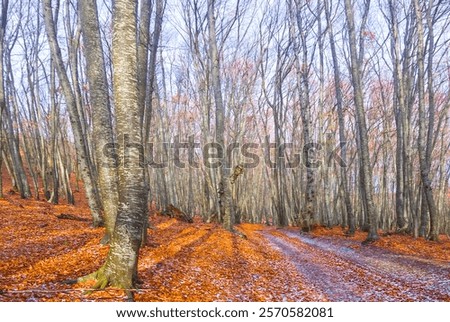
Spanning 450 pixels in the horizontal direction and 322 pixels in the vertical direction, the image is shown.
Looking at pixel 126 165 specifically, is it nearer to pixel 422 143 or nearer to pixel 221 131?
pixel 221 131

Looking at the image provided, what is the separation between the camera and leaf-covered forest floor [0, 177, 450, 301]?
4406 millimetres

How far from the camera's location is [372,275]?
20.9ft

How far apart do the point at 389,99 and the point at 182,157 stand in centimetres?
2105

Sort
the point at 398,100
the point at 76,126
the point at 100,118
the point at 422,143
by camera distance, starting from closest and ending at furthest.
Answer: the point at 100,118
the point at 76,126
the point at 422,143
the point at 398,100

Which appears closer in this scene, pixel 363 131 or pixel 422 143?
pixel 363 131

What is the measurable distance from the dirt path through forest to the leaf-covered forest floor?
0.6 inches

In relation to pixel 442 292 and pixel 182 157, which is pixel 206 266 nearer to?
A: pixel 442 292

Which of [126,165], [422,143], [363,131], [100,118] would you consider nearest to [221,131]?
[363,131]

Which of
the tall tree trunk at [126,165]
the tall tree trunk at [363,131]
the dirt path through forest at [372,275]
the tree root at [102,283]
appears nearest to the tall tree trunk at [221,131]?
the dirt path through forest at [372,275]

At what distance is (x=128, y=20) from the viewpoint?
452 cm

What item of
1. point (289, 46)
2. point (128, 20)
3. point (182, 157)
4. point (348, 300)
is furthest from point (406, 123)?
point (182, 157)

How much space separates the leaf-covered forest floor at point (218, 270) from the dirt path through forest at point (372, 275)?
0.02m

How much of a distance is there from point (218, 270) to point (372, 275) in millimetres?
3255

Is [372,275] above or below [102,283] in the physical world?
below
